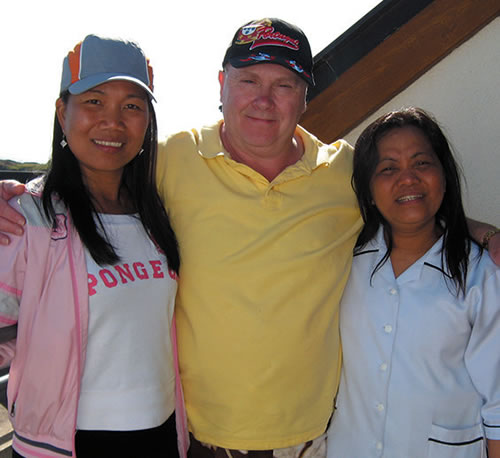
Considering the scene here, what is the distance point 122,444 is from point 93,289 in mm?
540

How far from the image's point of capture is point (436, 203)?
183 centimetres

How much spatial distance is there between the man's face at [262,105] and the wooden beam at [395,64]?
632mm

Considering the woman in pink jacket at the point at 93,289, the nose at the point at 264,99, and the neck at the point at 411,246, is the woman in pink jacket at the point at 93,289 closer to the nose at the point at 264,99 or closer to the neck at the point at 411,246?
the nose at the point at 264,99

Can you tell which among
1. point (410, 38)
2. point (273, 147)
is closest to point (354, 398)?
point (273, 147)

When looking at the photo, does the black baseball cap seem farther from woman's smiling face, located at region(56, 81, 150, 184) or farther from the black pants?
the black pants

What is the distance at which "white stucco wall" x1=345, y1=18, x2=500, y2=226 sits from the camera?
8.72ft

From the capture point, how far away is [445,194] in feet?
6.37

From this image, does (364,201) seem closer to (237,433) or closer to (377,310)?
(377,310)

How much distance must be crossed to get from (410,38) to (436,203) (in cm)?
128

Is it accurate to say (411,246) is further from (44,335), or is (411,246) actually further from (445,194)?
(44,335)

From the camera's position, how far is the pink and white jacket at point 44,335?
4.71 ft

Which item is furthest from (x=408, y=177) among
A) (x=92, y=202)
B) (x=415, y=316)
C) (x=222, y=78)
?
(x=92, y=202)

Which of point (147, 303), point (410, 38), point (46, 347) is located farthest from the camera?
point (410, 38)

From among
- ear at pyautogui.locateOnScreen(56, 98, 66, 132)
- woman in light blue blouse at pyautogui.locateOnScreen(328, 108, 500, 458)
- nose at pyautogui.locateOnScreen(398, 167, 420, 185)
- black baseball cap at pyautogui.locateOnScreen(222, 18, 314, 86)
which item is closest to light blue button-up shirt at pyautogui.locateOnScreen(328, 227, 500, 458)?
woman in light blue blouse at pyautogui.locateOnScreen(328, 108, 500, 458)
